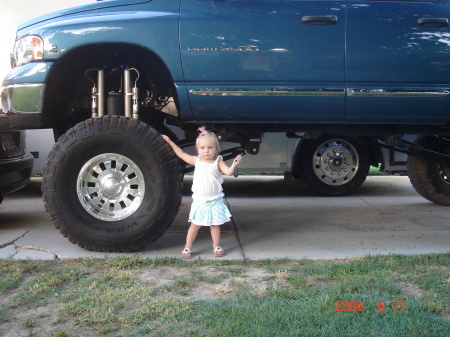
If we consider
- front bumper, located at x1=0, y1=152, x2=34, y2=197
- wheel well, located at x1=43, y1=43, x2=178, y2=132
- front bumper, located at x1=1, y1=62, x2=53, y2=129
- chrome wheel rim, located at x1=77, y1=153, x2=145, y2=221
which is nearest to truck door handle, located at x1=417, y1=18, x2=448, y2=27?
wheel well, located at x1=43, y1=43, x2=178, y2=132

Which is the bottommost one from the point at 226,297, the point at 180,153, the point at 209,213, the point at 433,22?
the point at 226,297

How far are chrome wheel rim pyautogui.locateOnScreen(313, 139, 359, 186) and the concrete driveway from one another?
0.95 ft

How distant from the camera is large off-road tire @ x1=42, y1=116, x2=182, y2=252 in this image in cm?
431

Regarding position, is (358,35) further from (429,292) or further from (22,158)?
(22,158)

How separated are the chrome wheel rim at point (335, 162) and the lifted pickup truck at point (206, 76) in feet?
9.72

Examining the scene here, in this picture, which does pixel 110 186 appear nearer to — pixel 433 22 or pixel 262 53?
pixel 262 53

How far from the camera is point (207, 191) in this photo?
4.39 meters

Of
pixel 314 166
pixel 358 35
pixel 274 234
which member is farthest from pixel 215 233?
pixel 314 166

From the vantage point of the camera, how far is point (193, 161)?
4.47 metres

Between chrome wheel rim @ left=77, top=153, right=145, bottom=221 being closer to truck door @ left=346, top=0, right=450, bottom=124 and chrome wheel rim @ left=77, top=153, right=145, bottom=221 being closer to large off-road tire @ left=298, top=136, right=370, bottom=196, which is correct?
truck door @ left=346, top=0, right=450, bottom=124

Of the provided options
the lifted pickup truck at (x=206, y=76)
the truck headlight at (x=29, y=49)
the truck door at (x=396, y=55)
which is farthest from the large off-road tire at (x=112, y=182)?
the truck door at (x=396, y=55)

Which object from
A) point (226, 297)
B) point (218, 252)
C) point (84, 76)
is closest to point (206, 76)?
point (84, 76)

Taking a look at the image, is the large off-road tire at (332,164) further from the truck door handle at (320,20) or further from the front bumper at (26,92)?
the front bumper at (26,92)
